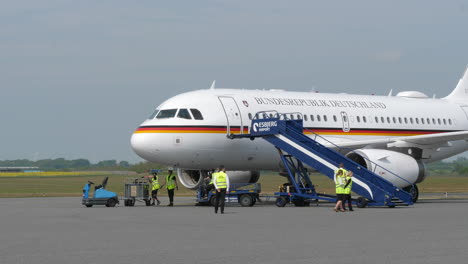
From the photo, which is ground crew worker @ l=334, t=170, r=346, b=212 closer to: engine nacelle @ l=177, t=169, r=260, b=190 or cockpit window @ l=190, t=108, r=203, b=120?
cockpit window @ l=190, t=108, r=203, b=120

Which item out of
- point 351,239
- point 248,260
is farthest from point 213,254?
point 351,239

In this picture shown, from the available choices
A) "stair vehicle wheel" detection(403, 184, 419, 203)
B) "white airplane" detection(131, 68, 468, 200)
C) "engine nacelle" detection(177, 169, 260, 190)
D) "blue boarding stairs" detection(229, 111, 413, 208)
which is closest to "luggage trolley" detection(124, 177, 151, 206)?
"white airplane" detection(131, 68, 468, 200)

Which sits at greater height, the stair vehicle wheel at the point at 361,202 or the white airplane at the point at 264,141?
the white airplane at the point at 264,141

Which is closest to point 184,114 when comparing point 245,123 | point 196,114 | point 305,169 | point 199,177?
point 196,114

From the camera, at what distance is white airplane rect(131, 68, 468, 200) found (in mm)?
30109

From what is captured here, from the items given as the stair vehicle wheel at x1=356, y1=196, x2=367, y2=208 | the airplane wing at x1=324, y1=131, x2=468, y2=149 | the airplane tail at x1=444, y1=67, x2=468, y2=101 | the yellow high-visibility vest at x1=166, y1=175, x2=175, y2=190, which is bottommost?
the stair vehicle wheel at x1=356, y1=196, x2=367, y2=208

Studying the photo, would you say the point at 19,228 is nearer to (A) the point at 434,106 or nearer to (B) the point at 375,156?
(B) the point at 375,156

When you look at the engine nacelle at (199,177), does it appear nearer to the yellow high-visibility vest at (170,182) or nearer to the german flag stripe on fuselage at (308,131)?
the yellow high-visibility vest at (170,182)

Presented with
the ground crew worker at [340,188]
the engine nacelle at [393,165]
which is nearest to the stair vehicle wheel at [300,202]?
the engine nacelle at [393,165]

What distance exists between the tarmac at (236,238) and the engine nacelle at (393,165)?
675cm

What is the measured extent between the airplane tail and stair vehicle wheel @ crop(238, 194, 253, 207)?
17376 mm

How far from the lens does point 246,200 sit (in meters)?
30.4

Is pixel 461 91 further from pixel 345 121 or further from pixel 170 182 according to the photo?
pixel 170 182

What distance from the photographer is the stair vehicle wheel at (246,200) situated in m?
30.4
